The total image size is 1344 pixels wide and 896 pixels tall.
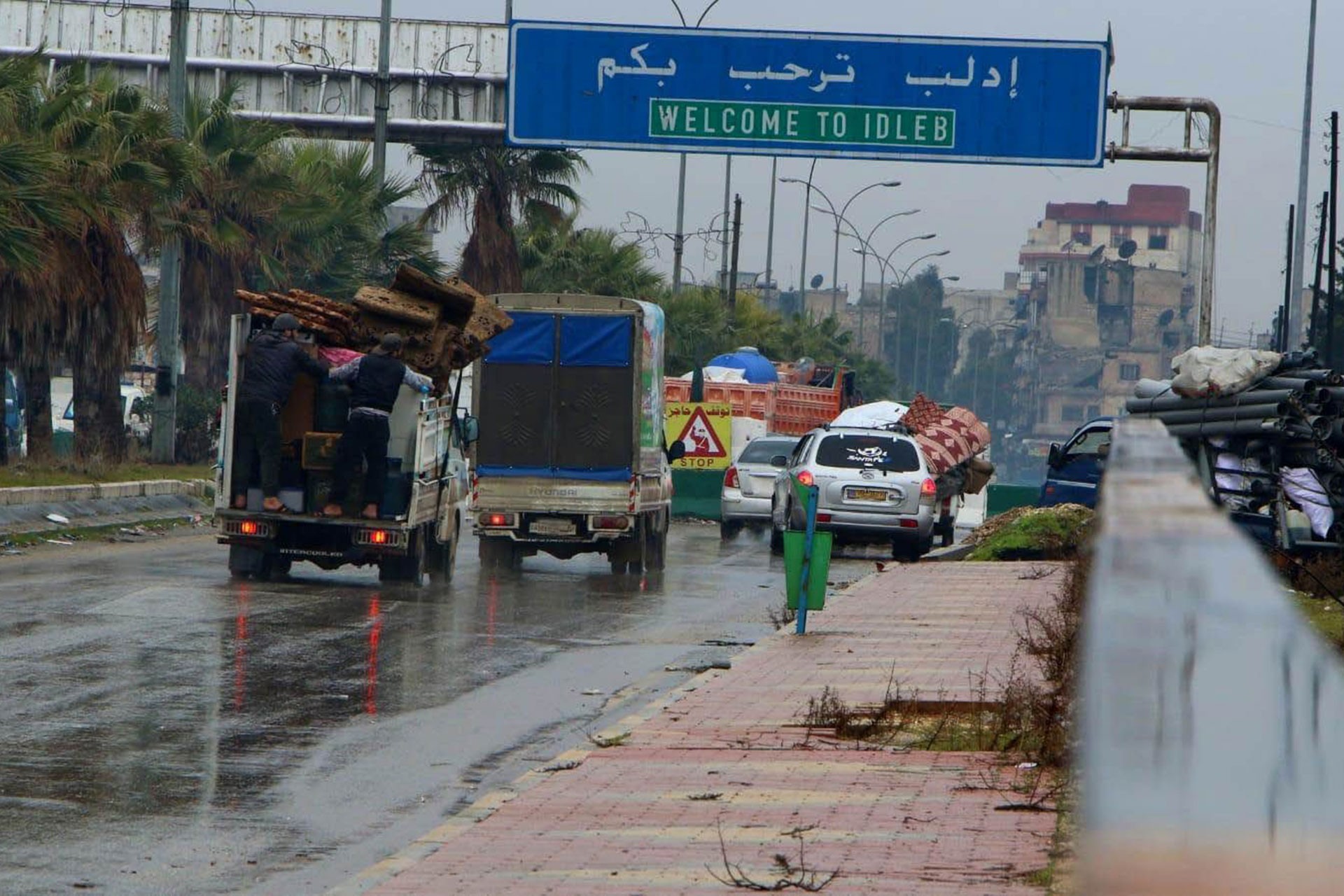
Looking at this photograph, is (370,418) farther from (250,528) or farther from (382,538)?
(250,528)

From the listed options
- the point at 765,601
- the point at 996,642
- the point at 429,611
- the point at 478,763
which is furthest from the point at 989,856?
the point at 765,601

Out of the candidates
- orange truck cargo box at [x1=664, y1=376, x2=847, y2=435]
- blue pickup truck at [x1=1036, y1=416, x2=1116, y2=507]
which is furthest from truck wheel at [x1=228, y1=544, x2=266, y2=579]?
orange truck cargo box at [x1=664, y1=376, x2=847, y2=435]

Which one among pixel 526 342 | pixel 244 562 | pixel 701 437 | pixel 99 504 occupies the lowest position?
pixel 244 562

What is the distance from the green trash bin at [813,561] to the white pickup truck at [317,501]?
14.2 ft

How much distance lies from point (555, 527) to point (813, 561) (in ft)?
23.9

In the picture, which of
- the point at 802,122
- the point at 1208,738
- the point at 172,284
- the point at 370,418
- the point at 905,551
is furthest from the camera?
the point at 172,284

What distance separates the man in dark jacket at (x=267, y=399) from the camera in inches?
694

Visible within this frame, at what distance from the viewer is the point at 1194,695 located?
1677mm

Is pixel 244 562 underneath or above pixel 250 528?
underneath

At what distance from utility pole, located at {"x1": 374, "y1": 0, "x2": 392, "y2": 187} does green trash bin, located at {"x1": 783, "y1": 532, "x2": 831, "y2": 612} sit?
25.6 m

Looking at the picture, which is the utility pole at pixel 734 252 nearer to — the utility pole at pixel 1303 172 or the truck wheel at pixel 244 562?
the utility pole at pixel 1303 172

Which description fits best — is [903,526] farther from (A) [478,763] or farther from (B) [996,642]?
(A) [478,763]

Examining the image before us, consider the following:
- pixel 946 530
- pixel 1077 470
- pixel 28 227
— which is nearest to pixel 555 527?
pixel 1077 470

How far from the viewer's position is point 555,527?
22062 mm
